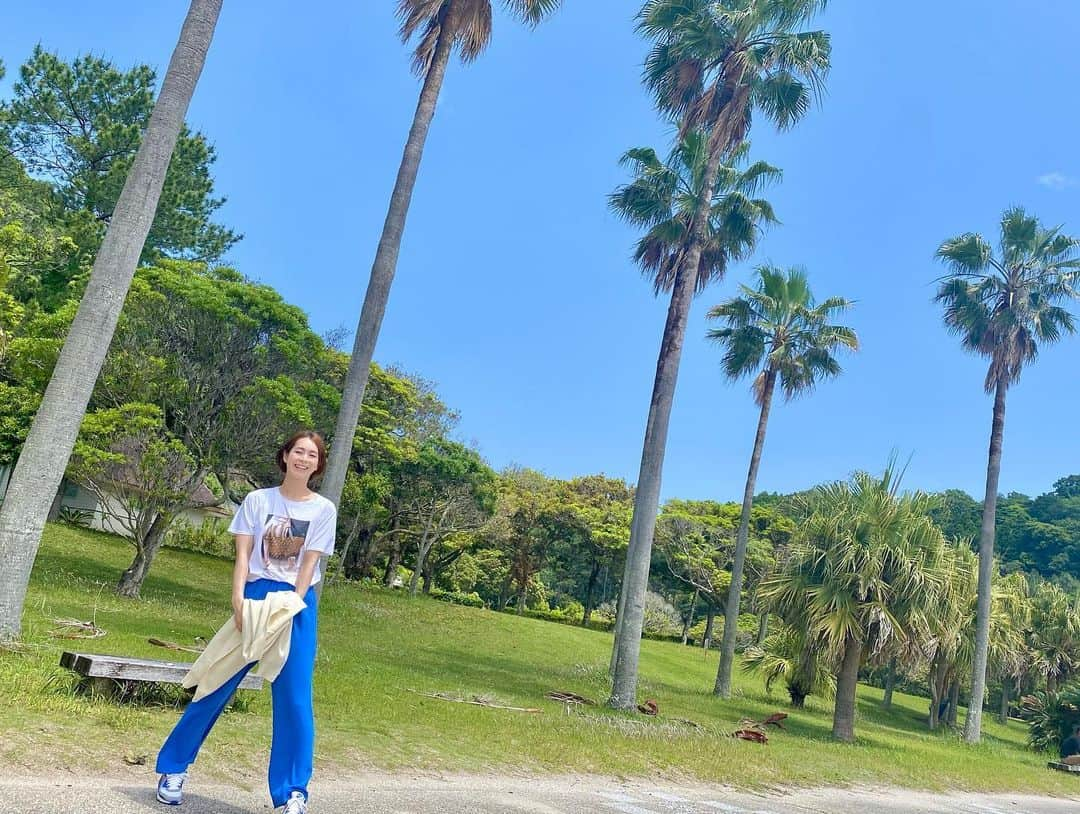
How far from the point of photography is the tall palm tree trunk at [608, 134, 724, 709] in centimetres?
Result: 1384

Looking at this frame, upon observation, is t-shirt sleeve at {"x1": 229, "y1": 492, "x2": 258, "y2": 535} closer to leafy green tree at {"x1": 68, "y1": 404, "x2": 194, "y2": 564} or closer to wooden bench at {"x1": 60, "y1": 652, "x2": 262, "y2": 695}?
wooden bench at {"x1": 60, "y1": 652, "x2": 262, "y2": 695}

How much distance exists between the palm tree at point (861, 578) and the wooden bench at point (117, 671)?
1278 cm

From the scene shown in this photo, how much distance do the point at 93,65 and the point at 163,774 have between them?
3287cm

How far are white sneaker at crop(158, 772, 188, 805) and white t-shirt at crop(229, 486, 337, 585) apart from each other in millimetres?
1033

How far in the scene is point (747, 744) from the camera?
11.6 metres

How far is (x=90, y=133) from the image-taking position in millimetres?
30328

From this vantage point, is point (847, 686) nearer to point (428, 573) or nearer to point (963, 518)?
point (428, 573)

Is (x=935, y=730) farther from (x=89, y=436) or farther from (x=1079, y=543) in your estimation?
(x=1079, y=543)

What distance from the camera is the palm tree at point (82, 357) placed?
7.54m

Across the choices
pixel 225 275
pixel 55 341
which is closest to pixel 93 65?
pixel 225 275

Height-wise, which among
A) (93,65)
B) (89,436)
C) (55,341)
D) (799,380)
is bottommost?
(89,436)

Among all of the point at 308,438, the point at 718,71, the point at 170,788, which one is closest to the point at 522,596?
the point at 718,71

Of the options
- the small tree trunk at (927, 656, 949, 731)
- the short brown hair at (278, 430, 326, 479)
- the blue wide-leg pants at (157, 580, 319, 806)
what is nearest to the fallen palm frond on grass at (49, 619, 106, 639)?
the blue wide-leg pants at (157, 580, 319, 806)

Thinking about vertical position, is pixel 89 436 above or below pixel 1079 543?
below
